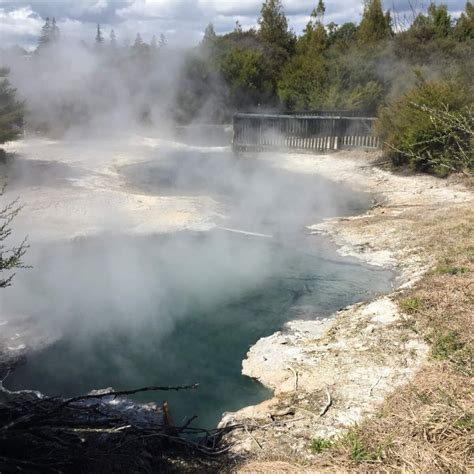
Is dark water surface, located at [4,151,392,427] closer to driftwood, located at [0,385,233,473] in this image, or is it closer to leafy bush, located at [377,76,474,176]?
driftwood, located at [0,385,233,473]

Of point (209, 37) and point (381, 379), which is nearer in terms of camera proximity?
point (381, 379)

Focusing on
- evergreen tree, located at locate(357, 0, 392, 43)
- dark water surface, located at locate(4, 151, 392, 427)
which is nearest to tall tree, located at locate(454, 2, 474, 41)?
evergreen tree, located at locate(357, 0, 392, 43)

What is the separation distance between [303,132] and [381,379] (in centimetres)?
1233

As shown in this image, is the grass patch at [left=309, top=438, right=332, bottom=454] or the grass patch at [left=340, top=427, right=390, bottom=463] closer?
the grass patch at [left=340, top=427, right=390, bottom=463]

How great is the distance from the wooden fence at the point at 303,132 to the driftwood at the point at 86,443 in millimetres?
12402

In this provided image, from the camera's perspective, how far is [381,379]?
4730mm

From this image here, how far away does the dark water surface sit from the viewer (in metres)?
5.30

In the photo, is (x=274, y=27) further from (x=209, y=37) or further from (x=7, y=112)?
(x=7, y=112)

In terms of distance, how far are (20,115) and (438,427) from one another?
39.7 ft

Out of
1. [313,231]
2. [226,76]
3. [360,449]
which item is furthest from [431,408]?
[226,76]

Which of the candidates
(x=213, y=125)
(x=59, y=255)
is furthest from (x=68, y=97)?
(x=59, y=255)

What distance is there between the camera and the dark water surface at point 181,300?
209 inches

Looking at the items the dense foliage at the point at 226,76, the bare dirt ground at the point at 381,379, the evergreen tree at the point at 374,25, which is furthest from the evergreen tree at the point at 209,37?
the bare dirt ground at the point at 381,379

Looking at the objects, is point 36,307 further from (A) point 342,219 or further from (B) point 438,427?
(A) point 342,219
